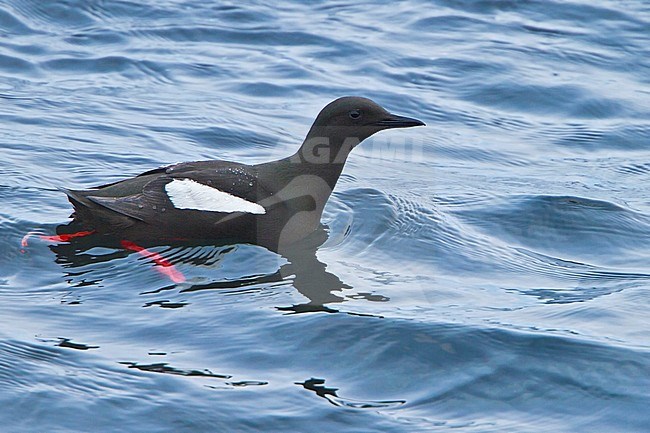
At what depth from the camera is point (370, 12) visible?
12930 millimetres

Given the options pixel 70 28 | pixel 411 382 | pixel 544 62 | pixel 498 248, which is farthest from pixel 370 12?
pixel 411 382

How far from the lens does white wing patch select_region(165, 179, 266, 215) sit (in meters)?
6.07

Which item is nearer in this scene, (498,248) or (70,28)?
(498,248)

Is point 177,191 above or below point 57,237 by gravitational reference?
above

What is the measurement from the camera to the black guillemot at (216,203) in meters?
6.10

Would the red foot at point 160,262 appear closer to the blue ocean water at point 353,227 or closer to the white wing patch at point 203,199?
the blue ocean water at point 353,227

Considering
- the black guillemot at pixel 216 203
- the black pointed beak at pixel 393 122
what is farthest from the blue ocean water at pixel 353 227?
the black pointed beak at pixel 393 122

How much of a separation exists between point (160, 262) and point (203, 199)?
1.46 feet

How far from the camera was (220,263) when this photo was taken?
597cm

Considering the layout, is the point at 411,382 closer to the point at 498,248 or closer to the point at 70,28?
the point at 498,248

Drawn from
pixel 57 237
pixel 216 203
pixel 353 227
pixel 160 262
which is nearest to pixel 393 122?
pixel 353 227

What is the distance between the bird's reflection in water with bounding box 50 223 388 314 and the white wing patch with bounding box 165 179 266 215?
0.23 meters

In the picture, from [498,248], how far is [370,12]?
22.2ft

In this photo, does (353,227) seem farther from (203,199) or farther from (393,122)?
(203,199)
